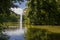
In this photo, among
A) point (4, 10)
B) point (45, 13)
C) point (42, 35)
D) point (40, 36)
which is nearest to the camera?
point (4, 10)

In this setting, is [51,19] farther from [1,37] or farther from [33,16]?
[1,37]

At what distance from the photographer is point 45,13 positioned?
30.1 metres

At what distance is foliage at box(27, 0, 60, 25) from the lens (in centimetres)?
2886

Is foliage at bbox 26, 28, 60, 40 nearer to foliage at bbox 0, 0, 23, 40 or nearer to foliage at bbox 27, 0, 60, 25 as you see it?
foliage at bbox 0, 0, 23, 40

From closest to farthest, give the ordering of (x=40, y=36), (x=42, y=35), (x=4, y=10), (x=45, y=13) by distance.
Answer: (x=4, y=10), (x=40, y=36), (x=42, y=35), (x=45, y=13)

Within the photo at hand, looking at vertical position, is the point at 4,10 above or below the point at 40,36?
above

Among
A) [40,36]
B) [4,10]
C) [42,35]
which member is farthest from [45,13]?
[4,10]

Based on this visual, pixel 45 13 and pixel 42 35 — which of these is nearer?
pixel 42 35

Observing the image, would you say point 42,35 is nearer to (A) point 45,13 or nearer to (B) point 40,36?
(B) point 40,36

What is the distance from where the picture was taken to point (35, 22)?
98.8 feet

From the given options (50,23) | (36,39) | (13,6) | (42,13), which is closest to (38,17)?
(42,13)

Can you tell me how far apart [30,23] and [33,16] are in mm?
2296

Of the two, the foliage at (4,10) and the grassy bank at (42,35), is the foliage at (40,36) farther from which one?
the foliage at (4,10)

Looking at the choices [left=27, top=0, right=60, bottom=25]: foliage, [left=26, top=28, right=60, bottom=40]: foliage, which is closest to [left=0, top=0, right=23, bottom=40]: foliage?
[left=26, top=28, right=60, bottom=40]: foliage
